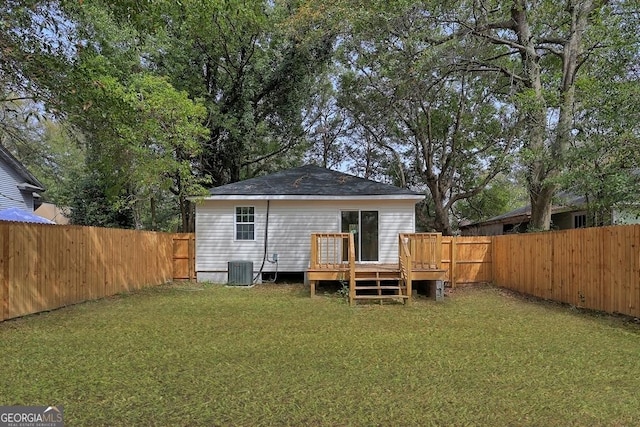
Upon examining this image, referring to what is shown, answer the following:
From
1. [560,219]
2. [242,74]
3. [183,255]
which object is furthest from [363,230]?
[242,74]

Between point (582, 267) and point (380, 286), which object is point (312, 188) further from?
point (582, 267)

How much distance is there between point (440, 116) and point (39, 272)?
18528 millimetres

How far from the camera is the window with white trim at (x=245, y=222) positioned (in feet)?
45.1

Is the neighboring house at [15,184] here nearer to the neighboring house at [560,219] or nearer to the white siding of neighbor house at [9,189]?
the white siding of neighbor house at [9,189]

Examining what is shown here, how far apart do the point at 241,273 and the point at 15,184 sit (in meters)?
11.4

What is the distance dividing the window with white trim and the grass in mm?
5320

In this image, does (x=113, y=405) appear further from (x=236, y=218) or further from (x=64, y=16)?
(x=236, y=218)

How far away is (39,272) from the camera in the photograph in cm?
805

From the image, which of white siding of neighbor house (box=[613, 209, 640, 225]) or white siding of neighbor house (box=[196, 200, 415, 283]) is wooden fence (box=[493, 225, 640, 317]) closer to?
white siding of neighbor house (box=[613, 209, 640, 225])

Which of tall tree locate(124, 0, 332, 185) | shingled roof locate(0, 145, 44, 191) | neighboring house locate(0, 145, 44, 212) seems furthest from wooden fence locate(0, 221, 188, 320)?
shingled roof locate(0, 145, 44, 191)

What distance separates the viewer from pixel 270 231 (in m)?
13.7

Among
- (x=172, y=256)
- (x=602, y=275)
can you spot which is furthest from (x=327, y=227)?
(x=602, y=275)

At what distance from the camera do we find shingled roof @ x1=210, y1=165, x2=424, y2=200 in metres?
13.2

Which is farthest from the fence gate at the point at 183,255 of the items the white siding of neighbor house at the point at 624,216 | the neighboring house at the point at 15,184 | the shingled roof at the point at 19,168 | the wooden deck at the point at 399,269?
the white siding of neighbor house at the point at 624,216
